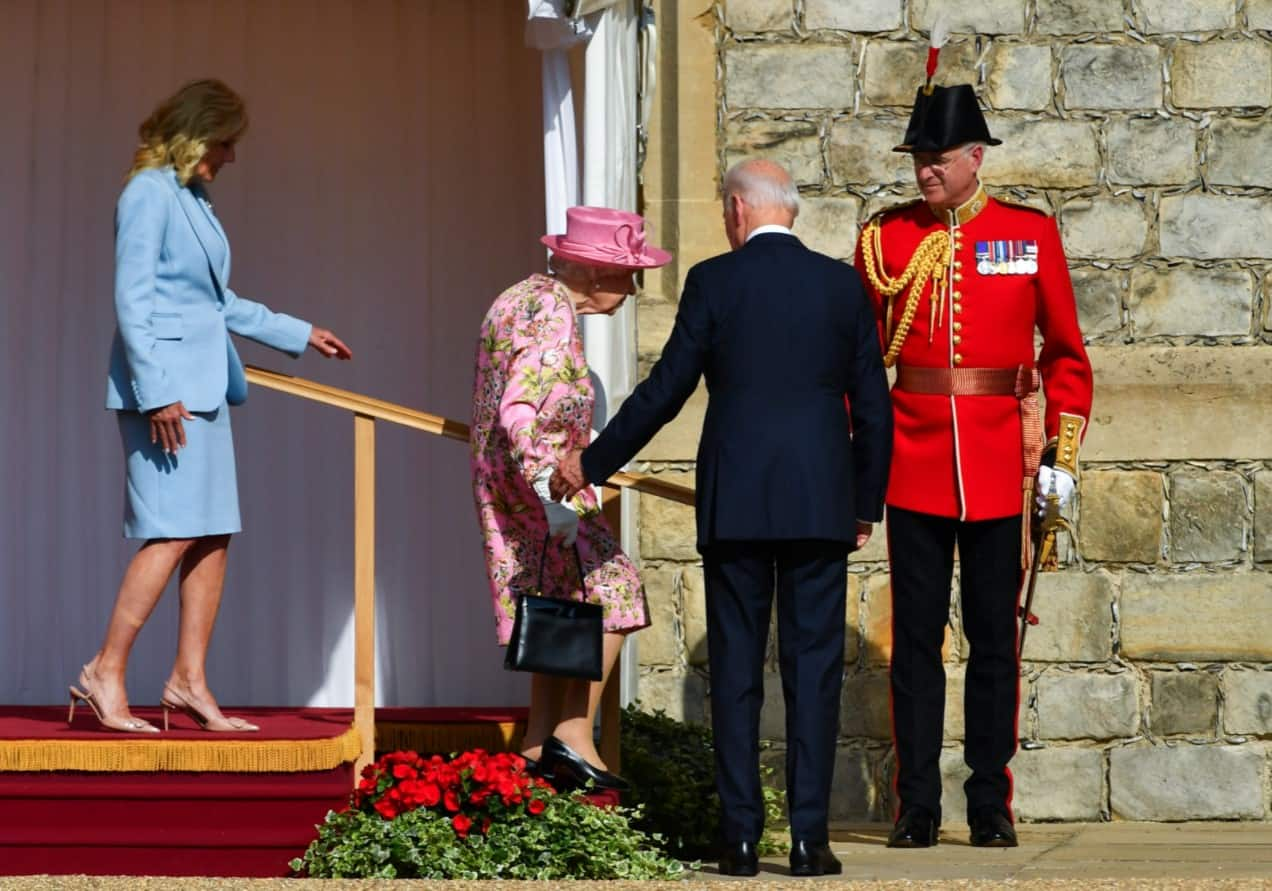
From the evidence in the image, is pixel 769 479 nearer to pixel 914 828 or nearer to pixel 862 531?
pixel 862 531

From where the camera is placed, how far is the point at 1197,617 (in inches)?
269

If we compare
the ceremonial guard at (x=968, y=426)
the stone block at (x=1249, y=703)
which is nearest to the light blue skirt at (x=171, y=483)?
the ceremonial guard at (x=968, y=426)

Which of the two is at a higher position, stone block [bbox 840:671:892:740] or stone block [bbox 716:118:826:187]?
stone block [bbox 716:118:826:187]

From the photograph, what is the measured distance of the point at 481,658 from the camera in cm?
691

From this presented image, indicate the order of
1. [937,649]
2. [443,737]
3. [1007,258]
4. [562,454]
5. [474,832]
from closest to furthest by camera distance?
[474,832], [562,454], [1007,258], [937,649], [443,737]

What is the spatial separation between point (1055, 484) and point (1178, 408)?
1.19 metres

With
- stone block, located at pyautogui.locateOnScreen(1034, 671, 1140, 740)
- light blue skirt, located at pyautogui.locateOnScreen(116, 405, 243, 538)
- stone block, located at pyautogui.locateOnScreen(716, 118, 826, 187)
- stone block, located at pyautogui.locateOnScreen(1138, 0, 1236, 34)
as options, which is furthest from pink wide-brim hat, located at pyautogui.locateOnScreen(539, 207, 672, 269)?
stone block, located at pyautogui.locateOnScreen(1138, 0, 1236, 34)

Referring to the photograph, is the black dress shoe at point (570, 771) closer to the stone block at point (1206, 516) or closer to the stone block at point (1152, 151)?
the stone block at point (1206, 516)

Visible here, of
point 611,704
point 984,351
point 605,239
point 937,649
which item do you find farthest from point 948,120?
point 611,704

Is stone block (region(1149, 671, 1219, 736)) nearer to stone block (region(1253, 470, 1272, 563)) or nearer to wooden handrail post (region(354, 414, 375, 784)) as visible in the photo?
stone block (region(1253, 470, 1272, 563))

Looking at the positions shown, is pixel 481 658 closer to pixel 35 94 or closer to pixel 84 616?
pixel 84 616

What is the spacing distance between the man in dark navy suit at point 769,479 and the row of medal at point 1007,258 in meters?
0.55

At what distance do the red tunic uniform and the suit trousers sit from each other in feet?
1.80

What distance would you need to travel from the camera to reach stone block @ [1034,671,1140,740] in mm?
6828
